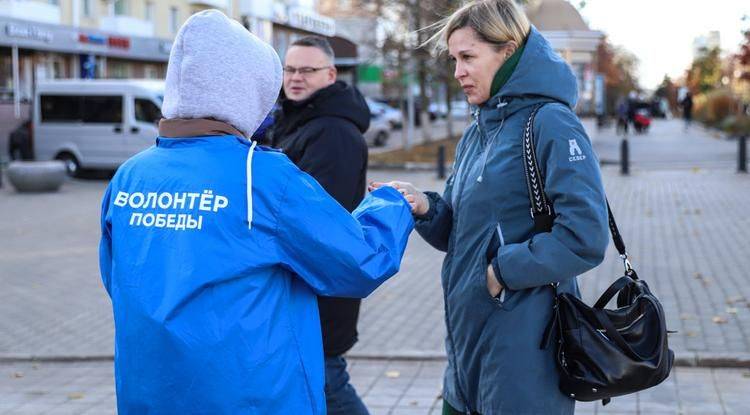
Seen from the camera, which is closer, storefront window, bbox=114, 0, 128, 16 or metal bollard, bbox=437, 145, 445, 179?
metal bollard, bbox=437, 145, 445, 179

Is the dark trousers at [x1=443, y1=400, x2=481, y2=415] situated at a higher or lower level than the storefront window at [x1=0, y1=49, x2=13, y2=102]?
lower

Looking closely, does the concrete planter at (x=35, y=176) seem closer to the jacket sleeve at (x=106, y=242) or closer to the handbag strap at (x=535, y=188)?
the jacket sleeve at (x=106, y=242)

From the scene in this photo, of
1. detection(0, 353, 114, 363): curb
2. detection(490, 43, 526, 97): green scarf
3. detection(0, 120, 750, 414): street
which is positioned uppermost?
detection(490, 43, 526, 97): green scarf

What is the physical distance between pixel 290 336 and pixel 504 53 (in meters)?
1.10

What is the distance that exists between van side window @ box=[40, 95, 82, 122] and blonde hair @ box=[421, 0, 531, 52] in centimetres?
2057

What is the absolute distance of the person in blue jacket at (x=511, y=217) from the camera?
8.68 ft

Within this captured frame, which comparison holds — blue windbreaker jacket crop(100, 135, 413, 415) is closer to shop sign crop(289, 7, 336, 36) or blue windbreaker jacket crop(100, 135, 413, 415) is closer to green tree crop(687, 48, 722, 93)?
shop sign crop(289, 7, 336, 36)

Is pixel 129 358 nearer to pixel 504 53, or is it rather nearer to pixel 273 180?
pixel 273 180

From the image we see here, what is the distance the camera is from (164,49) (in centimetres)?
3975

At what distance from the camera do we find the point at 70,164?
22.4 meters

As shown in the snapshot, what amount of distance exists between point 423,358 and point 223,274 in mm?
4313

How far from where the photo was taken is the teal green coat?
264 cm

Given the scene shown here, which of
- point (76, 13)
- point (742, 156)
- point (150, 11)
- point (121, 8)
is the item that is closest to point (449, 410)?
point (742, 156)

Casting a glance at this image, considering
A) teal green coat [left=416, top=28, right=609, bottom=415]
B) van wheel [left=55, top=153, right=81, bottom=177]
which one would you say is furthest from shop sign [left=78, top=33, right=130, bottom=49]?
teal green coat [left=416, top=28, right=609, bottom=415]
